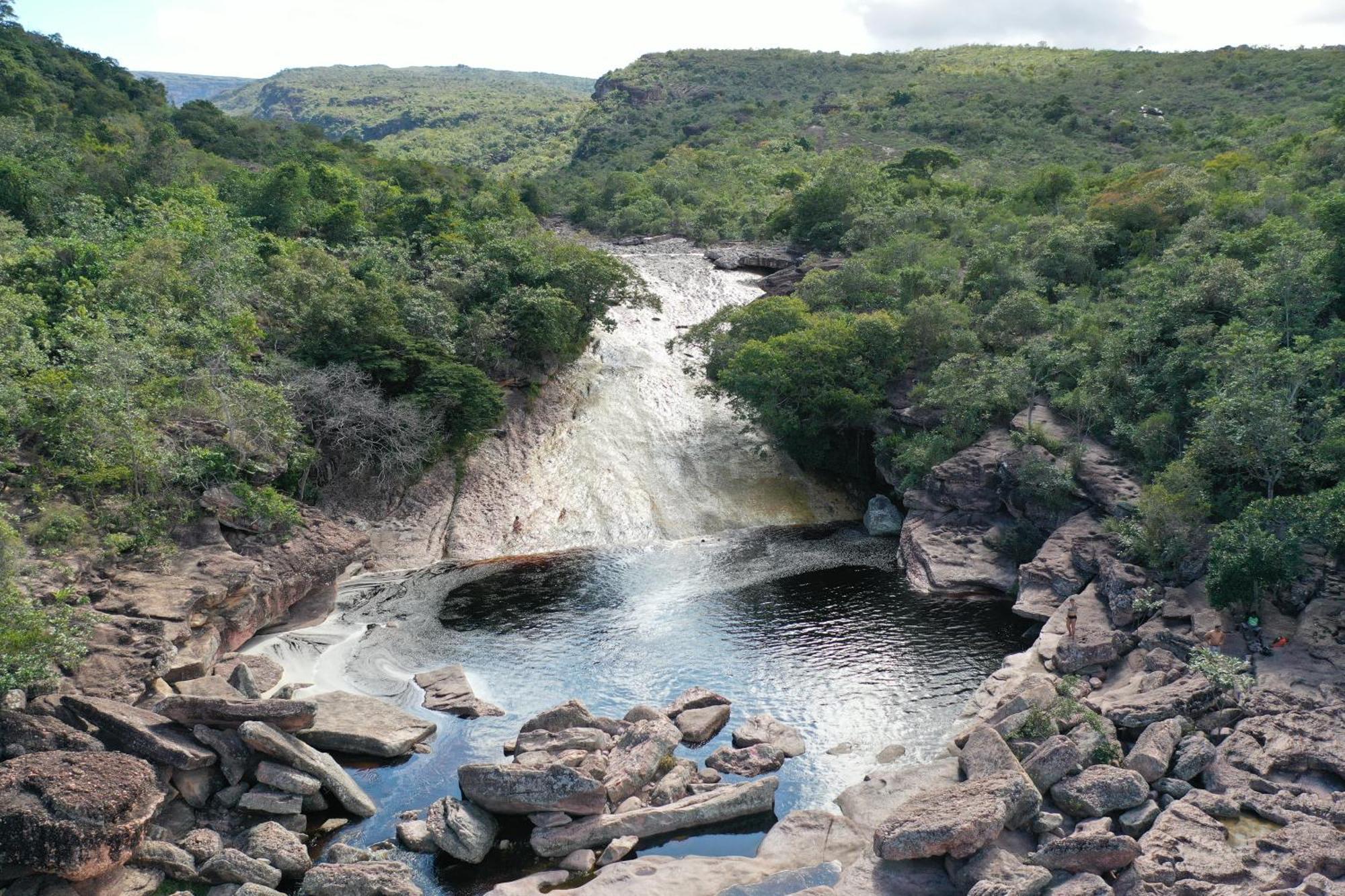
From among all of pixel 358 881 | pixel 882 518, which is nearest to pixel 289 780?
pixel 358 881

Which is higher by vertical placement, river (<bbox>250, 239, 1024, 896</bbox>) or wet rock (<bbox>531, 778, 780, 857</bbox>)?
river (<bbox>250, 239, 1024, 896</bbox>)

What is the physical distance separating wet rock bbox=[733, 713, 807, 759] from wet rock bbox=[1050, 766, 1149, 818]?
6005mm

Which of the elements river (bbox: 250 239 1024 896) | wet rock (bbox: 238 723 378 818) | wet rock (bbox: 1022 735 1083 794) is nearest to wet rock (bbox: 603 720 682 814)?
river (bbox: 250 239 1024 896)

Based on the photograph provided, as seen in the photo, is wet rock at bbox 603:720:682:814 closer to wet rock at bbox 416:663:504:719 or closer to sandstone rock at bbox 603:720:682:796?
sandstone rock at bbox 603:720:682:796

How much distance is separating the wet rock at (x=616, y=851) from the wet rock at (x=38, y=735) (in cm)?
1090

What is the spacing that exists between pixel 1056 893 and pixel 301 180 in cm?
5008

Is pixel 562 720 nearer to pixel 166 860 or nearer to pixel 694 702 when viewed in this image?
pixel 694 702

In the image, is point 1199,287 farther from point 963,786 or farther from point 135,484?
point 135,484

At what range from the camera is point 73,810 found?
18.0 meters

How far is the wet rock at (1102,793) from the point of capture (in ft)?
65.6

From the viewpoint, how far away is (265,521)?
31.4m

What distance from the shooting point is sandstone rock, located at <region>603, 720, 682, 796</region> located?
70.8 ft

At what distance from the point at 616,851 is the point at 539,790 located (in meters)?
2.10

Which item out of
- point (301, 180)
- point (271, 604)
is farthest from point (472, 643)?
point (301, 180)
